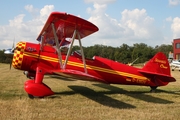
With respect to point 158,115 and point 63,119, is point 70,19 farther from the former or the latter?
point 158,115

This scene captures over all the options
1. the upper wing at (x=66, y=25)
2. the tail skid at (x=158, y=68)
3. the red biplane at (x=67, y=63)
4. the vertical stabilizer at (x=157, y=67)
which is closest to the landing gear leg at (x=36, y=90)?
the red biplane at (x=67, y=63)

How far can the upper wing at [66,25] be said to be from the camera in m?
5.71

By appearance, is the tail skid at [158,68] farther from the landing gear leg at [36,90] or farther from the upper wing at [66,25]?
the landing gear leg at [36,90]

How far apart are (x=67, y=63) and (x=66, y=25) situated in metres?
1.47

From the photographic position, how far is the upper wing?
5708 millimetres

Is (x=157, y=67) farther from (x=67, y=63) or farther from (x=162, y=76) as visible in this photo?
(x=67, y=63)

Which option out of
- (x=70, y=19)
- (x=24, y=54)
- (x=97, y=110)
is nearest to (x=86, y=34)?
(x=70, y=19)

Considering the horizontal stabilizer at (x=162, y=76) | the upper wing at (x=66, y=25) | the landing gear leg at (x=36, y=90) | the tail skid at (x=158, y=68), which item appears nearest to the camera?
the upper wing at (x=66, y=25)

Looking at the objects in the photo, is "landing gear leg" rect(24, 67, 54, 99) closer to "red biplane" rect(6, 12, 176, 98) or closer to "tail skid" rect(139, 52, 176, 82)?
"red biplane" rect(6, 12, 176, 98)

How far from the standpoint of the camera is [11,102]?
5.85m

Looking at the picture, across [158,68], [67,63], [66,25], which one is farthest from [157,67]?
[66,25]

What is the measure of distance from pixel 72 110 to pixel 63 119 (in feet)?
2.52

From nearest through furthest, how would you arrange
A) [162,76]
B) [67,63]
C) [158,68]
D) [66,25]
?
[66,25]
[67,63]
[162,76]
[158,68]

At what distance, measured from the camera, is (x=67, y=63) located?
24.6 ft
